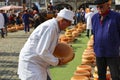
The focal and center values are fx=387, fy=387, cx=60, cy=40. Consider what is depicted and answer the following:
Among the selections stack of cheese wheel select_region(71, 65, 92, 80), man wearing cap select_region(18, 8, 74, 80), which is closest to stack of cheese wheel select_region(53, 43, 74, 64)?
man wearing cap select_region(18, 8, 74, 80)

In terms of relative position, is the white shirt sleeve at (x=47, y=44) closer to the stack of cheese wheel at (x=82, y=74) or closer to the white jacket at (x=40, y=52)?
the white jacket at (x=40, y=52)

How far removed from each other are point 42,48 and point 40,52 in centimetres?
6

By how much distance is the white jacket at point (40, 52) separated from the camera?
483 cm

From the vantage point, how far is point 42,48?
4.83m

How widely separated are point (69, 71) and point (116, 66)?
4.37 m

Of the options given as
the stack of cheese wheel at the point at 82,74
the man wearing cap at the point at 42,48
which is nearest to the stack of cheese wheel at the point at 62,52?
the man wearing cap at the point at 42,48

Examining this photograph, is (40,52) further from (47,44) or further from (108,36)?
(108,36)

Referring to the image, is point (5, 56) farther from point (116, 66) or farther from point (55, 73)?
point (116, 66)

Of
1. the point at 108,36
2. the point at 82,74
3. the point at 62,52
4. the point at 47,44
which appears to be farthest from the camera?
the point at 82,74

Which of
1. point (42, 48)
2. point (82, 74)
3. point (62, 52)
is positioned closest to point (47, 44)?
point (42, 48)

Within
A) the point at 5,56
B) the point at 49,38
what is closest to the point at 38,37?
the point at 49,38

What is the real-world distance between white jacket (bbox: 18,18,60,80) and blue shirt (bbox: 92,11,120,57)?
5.24 feet

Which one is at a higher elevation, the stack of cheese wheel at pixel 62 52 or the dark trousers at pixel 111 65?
the stack of cheese wheel at pixel 62 52

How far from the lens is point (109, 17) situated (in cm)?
635
